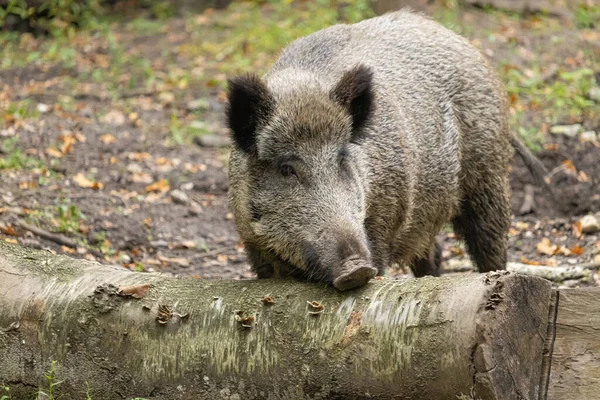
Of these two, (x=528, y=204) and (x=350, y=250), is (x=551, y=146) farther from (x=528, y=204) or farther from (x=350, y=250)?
(x=350, y=250)

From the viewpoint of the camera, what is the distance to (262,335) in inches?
142

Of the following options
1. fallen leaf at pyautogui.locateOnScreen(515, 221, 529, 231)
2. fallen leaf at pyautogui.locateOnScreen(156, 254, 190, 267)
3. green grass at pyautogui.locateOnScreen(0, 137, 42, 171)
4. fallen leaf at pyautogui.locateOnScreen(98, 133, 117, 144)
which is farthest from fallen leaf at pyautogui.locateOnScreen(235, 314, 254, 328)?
fallen leaf at pyautogui.locateOnScreen(98, 133, 117, 144)

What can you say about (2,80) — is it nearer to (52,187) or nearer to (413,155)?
(52,187)

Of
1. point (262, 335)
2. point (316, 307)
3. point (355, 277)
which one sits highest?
point (355, 277)

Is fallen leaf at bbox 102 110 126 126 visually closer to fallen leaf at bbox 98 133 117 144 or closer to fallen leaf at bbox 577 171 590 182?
fallen leaf at bbox 98 133 117 144

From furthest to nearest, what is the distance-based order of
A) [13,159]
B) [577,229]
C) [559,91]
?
[559,91], [13,159], [577,229]

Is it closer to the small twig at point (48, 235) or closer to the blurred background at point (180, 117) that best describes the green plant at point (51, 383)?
the blurred background at point (180, 117)

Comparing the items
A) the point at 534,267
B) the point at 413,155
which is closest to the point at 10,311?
the point at 413,155

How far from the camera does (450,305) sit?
10.6 ft

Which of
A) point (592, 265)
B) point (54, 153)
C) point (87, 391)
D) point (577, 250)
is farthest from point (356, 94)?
point (54, 153)

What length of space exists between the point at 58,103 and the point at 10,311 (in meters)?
6.65

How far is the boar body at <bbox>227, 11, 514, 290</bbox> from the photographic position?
4.16 meters

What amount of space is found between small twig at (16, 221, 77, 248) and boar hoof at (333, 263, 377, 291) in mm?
3233

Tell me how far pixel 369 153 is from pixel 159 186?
3812 millimetres
